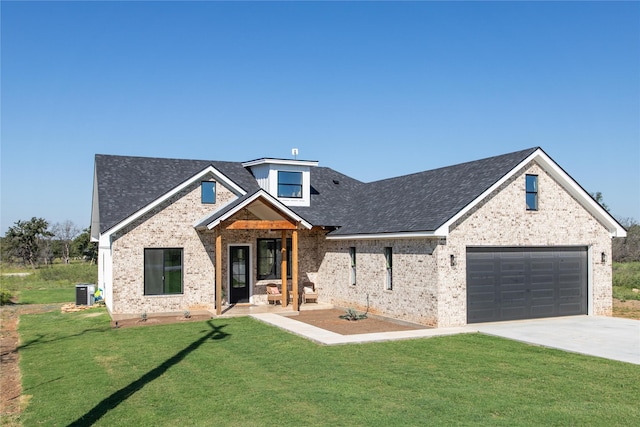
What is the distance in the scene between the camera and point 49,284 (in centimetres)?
3653

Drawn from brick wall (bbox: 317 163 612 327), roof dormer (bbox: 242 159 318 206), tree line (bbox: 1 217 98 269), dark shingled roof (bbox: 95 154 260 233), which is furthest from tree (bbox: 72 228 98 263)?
brick wall (bbox: 317 163 612 327)

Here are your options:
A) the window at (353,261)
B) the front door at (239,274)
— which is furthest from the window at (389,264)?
the front door at (239,274)

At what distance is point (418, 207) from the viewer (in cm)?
2017

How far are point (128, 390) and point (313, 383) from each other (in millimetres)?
3542

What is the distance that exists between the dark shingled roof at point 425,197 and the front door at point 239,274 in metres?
3.98

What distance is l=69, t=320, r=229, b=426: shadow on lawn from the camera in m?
8.99

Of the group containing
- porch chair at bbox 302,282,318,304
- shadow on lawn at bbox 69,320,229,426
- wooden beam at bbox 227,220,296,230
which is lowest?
shadow on lawn at bbox 69,320,229,426

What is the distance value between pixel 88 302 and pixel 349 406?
18.3 meters

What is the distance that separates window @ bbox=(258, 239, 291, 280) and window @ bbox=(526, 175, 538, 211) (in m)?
10.1

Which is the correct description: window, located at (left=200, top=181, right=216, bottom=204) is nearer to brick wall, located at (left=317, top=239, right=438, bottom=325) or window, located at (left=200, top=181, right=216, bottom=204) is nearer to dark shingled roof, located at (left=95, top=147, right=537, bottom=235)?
dark shingled roof, located at (left=95, top=147, right=537, bottom=235)

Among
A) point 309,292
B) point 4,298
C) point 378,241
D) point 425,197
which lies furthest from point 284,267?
point 4,298

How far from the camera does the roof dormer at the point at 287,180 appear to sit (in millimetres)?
25594

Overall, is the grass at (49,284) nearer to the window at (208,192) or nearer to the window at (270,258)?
the window at (208,192)

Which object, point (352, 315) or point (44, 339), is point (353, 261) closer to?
point (352, 315)
